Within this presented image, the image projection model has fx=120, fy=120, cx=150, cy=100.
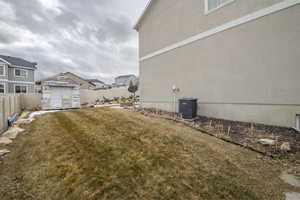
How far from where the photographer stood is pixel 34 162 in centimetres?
251

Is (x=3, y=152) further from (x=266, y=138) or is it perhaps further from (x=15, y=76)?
(x=15, y=76)

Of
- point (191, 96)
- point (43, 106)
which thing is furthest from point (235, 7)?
point (43, 106)

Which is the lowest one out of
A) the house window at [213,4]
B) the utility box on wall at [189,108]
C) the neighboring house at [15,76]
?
the utility box on wall at [189,108]

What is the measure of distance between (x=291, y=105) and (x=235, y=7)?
459 cm

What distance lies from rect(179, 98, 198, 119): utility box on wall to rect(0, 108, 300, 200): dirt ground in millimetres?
2647

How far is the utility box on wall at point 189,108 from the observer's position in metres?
6.09

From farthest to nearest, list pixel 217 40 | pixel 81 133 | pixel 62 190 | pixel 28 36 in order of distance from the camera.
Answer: pixel 28 36 < pixel 217 40 < pixel 81 133 < pixel 62 190

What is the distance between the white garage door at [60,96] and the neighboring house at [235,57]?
10.3m

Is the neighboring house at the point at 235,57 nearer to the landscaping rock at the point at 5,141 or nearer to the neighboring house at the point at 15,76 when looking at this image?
the landscaping rock at the point at 5,141

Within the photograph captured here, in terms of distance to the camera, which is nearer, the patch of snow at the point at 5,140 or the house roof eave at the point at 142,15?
the patch of snow at the point at 5,140

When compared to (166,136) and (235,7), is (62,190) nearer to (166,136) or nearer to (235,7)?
(166,136)

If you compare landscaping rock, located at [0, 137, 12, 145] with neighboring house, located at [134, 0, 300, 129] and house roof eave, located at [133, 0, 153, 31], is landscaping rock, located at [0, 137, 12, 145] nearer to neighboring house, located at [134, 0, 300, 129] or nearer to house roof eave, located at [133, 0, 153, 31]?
neighboring house, located at [134, 0, 300, 129]

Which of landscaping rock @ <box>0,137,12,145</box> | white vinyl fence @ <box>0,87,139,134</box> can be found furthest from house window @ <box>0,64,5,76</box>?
landscaping rock @ <box>0,137,12,145</box>

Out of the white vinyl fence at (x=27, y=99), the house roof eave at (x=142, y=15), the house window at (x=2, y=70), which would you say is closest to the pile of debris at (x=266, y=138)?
the white vinyl fence at (x=27, y=99)
